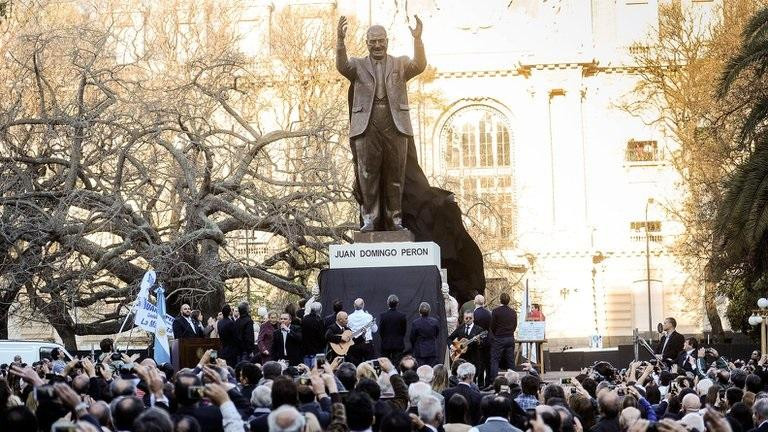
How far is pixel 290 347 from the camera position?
64.7ft

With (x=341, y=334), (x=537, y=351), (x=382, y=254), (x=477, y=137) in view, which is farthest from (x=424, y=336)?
(x=477, y=137)

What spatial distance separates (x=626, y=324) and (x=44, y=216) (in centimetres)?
4687

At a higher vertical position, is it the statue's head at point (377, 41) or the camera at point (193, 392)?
the statue's head at point (377, 41)

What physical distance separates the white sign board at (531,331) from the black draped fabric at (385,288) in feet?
18.8

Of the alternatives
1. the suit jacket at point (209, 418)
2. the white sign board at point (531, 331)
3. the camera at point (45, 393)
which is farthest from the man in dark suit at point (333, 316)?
the suit jacket at point (209, 418)

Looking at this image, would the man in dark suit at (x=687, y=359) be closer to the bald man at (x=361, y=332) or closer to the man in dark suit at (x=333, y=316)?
the bald man at (x=361, y=332)

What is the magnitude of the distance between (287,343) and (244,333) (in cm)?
93

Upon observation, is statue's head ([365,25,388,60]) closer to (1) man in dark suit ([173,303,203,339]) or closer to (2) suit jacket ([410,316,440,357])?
(2) suit jacket ([410,316,440,357])

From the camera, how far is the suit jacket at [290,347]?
19609 millimetres

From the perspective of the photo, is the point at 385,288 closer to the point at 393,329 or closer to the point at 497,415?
the point at 393,329

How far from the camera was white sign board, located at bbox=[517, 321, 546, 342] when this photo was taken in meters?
27.2

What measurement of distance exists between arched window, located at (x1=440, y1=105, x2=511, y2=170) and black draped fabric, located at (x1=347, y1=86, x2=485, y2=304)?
47.8 metres

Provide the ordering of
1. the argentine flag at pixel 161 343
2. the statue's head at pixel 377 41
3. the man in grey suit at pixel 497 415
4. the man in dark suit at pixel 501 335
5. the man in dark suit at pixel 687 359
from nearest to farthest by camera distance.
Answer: the man in grey suit at pixel 497 415 < the argentine flag at pixel 161 343 < the statue's head at pixel 377 41 < the man in dark suit at pixel 501 335 < the man in dark suit at pixel 687 359

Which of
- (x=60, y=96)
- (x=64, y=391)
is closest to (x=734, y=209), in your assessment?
(x=60, y=96)
